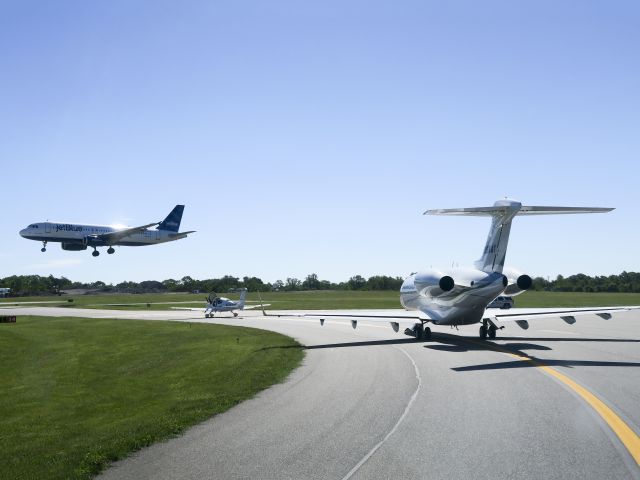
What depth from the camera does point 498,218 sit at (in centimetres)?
2631

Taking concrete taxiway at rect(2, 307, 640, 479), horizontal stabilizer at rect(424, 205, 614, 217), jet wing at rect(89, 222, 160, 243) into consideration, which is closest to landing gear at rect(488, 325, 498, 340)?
horizontal stabilizer at rect(424, 205, 614, 217)

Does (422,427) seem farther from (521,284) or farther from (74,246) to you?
(74,246)

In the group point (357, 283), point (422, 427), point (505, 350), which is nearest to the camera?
point (422, 427)

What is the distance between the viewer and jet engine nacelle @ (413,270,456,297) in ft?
88.6

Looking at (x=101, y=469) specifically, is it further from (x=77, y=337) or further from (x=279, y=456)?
(x=77, y=337)

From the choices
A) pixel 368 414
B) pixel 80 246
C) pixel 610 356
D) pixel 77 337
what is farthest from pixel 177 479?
pixel 80 246

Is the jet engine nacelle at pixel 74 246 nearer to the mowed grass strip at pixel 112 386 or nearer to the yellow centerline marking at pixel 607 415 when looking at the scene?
the mowed grass strip at pixel 112 386

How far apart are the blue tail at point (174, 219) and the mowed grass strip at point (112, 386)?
51.8 meters

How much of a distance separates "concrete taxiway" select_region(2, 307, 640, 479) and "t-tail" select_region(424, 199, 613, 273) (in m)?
7.11

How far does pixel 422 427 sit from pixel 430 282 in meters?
18.0

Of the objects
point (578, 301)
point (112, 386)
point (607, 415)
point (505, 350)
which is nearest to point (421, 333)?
point (505, 350)

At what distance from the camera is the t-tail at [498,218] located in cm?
2530

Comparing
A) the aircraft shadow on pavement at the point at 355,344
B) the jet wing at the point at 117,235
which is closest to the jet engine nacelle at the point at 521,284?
the aircraft shadow on pavement at the point at 355,344

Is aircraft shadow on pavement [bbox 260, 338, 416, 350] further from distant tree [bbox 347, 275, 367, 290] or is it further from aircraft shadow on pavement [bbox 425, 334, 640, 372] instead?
distant tree [bbox 347, 275, 367, 290]
